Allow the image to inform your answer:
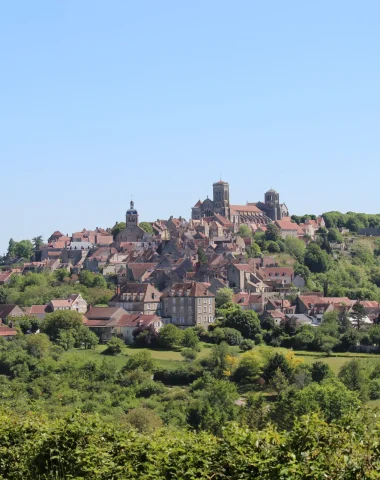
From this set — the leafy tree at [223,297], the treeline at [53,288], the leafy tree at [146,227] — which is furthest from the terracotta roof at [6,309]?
the leafy tree at [146,227]

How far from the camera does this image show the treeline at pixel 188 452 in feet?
42.9

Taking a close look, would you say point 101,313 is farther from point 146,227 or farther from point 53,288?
point 146,227

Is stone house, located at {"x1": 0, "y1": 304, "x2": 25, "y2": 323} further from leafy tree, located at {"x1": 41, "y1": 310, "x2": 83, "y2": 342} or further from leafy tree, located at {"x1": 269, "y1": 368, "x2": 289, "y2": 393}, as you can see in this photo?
leafy tree, located at {"x1": 269, "y1": 368, "x2": 289, "y2": 393}

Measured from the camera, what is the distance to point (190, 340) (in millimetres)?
62781

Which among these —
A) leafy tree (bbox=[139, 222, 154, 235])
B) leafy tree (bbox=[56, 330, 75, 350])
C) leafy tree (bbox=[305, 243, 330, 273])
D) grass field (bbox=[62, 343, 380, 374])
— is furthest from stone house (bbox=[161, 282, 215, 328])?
leafy tree (bbox=[139, 222, 154, 235])

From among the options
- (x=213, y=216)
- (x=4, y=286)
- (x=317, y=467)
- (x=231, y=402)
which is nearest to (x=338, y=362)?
(x=231, y=402)

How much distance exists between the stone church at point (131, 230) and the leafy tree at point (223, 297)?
3118cm

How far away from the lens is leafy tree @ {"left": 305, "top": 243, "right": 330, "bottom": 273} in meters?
92.2

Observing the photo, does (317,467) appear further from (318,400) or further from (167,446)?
(318,400)

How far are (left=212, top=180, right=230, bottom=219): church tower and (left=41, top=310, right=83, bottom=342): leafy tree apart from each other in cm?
5181

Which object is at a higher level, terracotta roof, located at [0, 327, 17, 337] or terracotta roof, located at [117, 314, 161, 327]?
terracotta roof, located at [117, 314, 161, 327]

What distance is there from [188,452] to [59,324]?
2024 inches

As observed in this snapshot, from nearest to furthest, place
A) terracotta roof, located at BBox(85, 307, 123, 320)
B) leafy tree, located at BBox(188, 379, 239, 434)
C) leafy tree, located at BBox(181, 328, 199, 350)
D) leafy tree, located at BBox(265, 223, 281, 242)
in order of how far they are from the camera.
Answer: leafy tree, located at BBox(188, 379, 239, 434), leafy tree, located at BBox(181, 328, 199, 350), terracotta roof, located at BBox(85, 307, 123, 320), leafy tree, located at BBox(265, 223, 281, 242)

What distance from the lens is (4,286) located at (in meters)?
85.6
